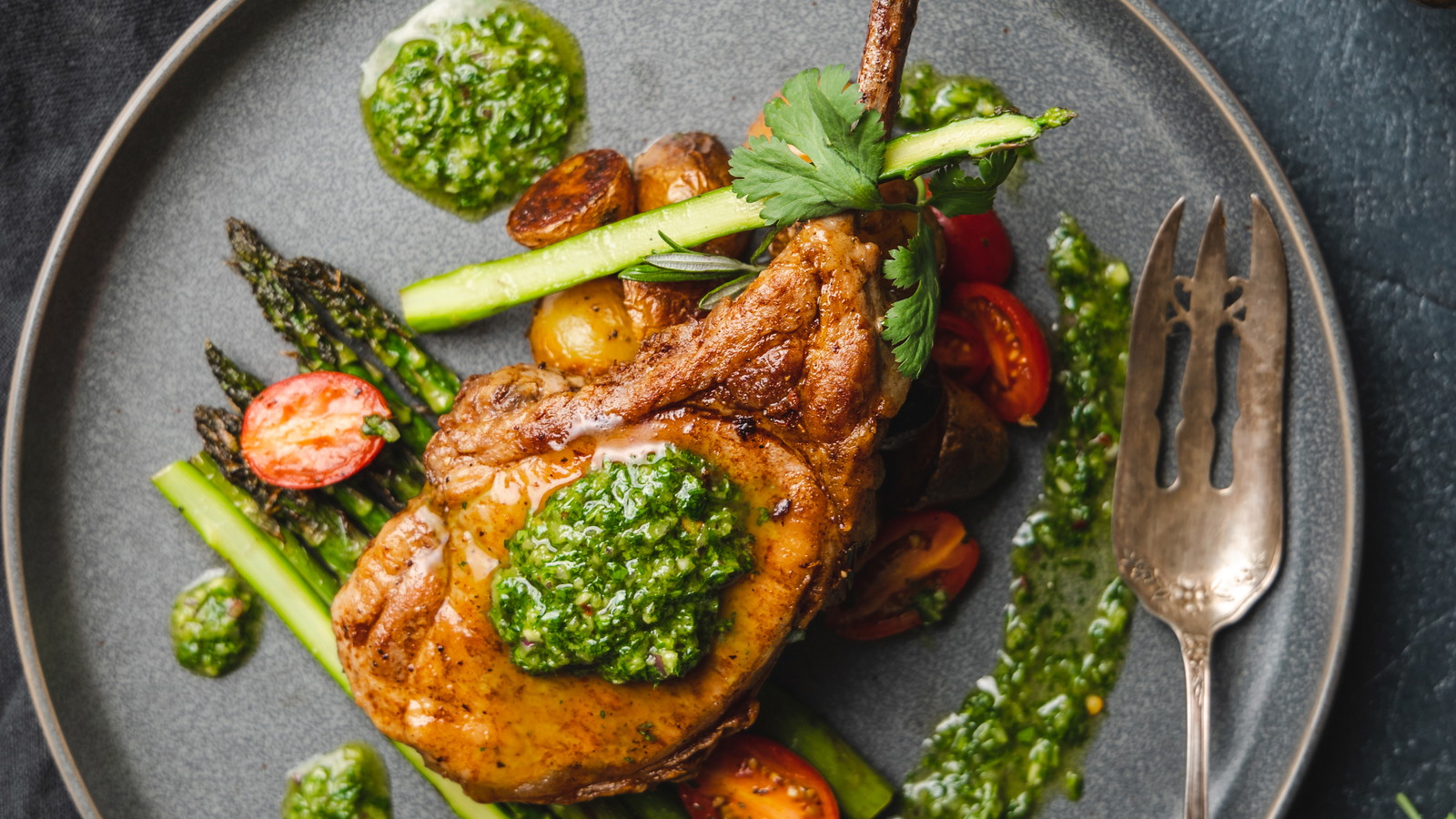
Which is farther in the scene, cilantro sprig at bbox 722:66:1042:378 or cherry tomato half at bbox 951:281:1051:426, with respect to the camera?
cherry tomato half at bbox 951:281:1051:426

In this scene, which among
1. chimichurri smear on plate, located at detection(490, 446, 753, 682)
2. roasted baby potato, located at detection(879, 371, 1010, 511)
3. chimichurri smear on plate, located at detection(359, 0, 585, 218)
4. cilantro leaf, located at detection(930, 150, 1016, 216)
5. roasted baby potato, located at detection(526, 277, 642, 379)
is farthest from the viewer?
chimichurri smear on plate, located at detection(359, 0, 585, 218)

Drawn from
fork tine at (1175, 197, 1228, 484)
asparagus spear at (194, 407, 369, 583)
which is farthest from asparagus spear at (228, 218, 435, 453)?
fork tine at (1175, 197, 1228, 484)

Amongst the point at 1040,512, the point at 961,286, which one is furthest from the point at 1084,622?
the point at 961,286

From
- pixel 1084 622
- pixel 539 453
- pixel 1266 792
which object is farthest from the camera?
pixel 1084 622

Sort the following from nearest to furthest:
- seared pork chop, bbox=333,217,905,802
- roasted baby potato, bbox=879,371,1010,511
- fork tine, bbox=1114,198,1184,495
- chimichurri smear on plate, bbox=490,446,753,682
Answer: chimichurri smear on plate, bbox=490,446,753,682, seared pork chop, bbox=333,217,905,802, roasted baby potato, bbox=879,371,1010,511, fork tine, bbox=1114,198,1184,495

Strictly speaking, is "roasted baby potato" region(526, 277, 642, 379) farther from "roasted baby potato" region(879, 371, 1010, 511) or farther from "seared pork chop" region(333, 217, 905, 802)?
"roasted baby potato" region(879, 371, 1010, 511)

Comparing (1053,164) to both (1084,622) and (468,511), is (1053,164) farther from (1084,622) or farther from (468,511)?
(468,511)

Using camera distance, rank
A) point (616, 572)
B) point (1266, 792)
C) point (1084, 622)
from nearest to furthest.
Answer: point (616, 572)
point (1266, 792)
point (1084, 622)
